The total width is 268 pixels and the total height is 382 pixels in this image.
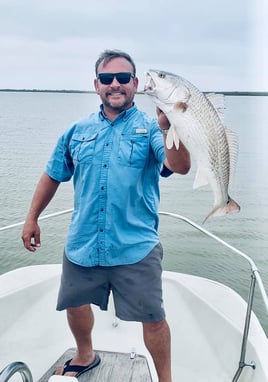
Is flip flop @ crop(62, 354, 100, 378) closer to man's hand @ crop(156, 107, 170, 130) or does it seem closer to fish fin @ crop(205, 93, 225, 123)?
man's hand @ crop(156, 107, 170, 130)

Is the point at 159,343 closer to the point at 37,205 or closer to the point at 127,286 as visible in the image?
the point at 127,286

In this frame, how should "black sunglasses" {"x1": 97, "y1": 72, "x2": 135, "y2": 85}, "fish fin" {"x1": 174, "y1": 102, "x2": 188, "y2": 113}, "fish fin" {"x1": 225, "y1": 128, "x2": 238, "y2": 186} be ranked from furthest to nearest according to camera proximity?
"black sunglasses" {"x1": 97, "y1": 72, "x2": 135, "y2": 85} < "fish fin" {"x1": 225, "y1": 128, "x2": 238, "y2": 186} < "fish fin" {"x1": 174, "y1": 102, "x2": 188, "y2": 113}

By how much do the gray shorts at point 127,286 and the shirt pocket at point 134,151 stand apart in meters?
0.48

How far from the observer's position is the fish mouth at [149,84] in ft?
5.40

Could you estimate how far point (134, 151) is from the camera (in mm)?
2205

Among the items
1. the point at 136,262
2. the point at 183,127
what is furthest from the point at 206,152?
the point at 136,262

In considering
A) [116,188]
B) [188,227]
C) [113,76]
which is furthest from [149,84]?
[188,227]

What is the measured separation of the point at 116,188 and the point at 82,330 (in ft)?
3.27

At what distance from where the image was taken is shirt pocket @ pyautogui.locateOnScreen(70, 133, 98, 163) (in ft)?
7.43

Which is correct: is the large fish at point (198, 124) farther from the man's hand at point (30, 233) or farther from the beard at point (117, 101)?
the man's hand at point (30, 233)

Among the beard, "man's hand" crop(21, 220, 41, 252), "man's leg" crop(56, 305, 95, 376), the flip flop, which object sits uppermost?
the beard

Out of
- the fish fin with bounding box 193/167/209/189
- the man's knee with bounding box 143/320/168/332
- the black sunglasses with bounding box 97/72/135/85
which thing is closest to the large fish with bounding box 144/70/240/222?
the fish fin with bounding box 193/167/209/189

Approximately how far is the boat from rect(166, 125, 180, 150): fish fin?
121 cm

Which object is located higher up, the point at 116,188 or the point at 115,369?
the point at 116,188
